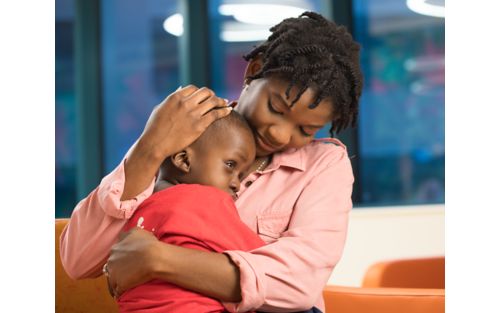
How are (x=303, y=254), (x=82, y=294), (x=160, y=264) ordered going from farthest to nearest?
1. (x=82, y=294)
2. (x=303, y=254)
3. (x=160, y=264)

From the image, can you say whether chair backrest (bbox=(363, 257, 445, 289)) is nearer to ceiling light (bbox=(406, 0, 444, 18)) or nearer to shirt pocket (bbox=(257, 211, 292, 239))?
shirt pocket (bbox=(257, 211, 292, 239))

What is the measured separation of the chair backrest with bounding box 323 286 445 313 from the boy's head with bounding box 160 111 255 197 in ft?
2.91

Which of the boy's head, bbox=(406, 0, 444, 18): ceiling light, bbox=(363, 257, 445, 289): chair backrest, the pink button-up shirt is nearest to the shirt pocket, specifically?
the pink button-up shirt

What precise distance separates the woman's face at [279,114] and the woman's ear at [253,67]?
68 millimetres

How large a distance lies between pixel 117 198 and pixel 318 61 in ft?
1.64

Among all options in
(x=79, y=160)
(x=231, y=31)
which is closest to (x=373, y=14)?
(x=231, y=31)

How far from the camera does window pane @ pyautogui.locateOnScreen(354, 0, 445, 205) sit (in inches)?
222

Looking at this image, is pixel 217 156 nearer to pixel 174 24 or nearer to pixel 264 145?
pixel 264 145

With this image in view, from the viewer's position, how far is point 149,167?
4.48 ft

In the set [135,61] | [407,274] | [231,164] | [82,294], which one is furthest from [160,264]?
[135,61]

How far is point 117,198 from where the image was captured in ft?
4.45

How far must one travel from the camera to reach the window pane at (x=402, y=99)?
18.5ft

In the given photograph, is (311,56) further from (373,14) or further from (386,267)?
(373,14)
